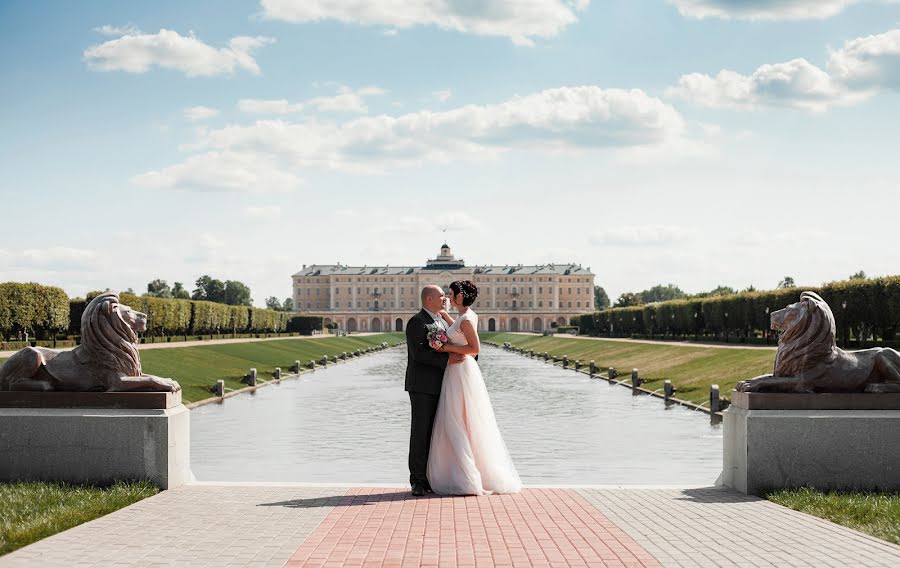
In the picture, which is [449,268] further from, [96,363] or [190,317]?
[96,363]

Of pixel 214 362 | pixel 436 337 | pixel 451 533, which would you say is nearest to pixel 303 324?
pixel 214 362

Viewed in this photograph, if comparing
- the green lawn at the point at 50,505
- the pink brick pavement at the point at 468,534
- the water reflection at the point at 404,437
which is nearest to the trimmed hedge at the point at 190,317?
the water reflection at the point at 404,437

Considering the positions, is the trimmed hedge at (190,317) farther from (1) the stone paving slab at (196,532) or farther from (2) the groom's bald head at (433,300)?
(2) the groom's bald head at (433,300)

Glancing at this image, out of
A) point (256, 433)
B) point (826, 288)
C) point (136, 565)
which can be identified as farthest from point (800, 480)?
point (826, 288)

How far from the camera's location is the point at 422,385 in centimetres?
1037

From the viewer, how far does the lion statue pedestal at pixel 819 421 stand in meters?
10.2

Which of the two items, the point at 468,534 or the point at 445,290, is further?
the point at 445,290

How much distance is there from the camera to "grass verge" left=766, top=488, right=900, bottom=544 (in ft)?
27.3

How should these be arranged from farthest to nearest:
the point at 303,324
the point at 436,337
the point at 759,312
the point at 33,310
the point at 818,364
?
the point at 303,324 < the point at 759,312 < the point at 33,310 < the point at 818,364 < the point at 436,337

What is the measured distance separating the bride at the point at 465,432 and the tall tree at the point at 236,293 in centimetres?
17218

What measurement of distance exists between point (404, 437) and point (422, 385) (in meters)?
10.9

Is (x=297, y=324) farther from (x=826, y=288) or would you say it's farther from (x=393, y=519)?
(x=393, y=519)

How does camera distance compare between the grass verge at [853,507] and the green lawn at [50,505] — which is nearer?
the green lawn at [50,505]

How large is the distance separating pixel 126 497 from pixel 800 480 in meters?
6.99
